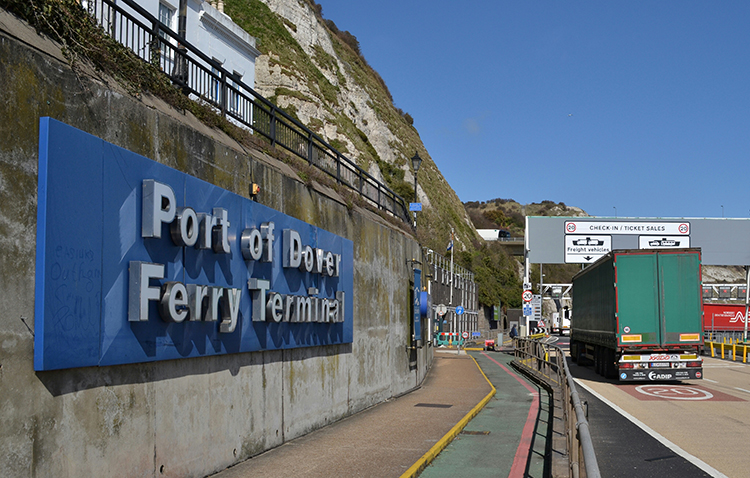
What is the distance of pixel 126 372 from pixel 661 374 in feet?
58.8

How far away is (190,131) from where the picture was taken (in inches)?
314

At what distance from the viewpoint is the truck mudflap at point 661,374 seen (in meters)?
20.4

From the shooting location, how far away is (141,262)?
21.5 feet

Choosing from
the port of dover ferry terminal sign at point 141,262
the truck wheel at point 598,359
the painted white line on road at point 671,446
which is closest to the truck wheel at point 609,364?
the truck wheel at point 598,359

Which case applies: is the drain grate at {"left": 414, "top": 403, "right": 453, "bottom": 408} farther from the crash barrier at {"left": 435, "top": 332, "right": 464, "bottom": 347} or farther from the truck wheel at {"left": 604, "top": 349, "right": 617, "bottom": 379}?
the crash barrier at {"left": 435, "top": 332, "right": 464, "bottom": 347}

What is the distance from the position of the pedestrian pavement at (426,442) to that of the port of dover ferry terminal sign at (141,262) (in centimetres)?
169

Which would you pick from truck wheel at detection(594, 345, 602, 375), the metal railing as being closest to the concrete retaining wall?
the metal railing

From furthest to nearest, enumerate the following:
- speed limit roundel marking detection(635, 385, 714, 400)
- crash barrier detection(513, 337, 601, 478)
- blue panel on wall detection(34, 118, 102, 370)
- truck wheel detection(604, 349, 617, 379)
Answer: truck wheel detection(604, 349, 617, 379) < speed limit roundel marking detection(635, 385, 714, 400) < blue panel on wall detection(34, 118, 102, 370) < crash barrier detection(513, 337, 601, 478)

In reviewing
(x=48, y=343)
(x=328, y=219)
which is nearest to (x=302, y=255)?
(x=328, y=219)

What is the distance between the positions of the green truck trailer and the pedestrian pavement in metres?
4.63

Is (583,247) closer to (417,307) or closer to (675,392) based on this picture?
(675,392)

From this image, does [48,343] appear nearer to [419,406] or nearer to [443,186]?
[419,406]

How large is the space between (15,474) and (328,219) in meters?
8.06

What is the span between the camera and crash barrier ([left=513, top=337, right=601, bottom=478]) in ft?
14.3
